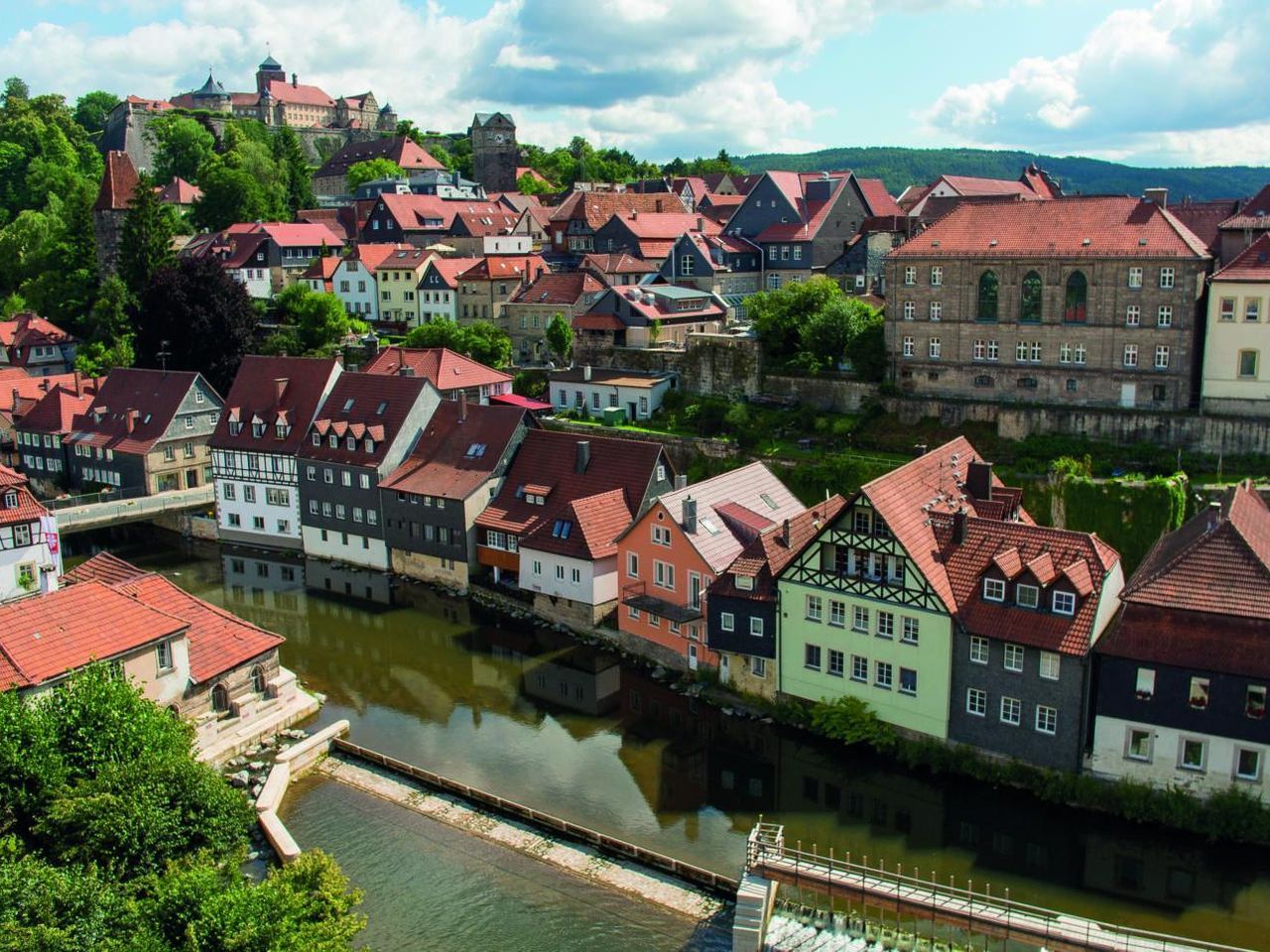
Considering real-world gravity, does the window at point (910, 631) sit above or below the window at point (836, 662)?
above

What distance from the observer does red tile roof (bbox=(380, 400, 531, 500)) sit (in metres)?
44.2

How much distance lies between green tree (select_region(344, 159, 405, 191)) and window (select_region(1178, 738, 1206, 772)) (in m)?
107

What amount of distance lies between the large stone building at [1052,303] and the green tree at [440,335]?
1015 inches

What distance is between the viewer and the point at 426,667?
3778 centimetres

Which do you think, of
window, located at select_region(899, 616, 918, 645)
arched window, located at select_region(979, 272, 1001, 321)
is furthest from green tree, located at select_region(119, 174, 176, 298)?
window, located at select_region(899, 616, 918, 645)

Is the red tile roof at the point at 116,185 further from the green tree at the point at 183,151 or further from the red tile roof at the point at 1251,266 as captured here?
the red tile roof at the point at 1251,266

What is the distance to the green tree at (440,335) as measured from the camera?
6341cm

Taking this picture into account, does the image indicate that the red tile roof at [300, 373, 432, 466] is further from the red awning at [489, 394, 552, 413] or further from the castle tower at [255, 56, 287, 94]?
the castle tower at [255, 56, 287, 94]

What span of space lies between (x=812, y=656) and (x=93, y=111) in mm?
160846

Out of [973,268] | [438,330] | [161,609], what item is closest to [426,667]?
[161,609]

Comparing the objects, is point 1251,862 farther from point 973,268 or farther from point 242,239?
point 242,239

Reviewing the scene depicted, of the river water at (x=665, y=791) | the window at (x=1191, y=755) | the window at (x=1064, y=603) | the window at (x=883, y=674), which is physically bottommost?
the river water at (x=665, y=791)

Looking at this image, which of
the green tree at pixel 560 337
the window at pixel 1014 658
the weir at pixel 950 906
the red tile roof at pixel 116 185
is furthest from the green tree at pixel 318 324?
the weir at pixel 950 906

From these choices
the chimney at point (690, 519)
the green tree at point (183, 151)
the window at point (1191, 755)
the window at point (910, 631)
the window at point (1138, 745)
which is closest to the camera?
the window at point (1191, 755)
